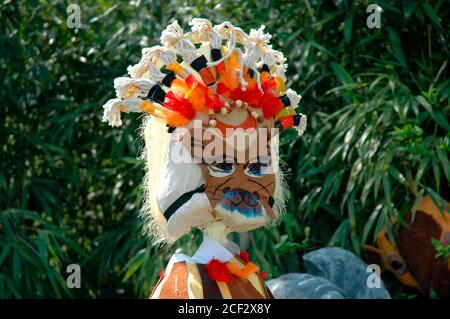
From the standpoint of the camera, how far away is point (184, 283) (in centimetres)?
303

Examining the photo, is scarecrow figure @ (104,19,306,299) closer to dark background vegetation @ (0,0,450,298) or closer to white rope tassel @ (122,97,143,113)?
white rope tassel @ (122,97,143,113)

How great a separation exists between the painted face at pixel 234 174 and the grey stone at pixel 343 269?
1.60 meters

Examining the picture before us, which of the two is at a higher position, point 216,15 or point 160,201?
point 216,15

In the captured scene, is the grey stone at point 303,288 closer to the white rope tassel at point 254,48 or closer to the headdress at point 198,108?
the headdress at point 198,108

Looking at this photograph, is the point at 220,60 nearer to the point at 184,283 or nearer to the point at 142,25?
the point at 184,283

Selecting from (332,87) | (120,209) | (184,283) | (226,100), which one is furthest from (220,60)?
(120,209)

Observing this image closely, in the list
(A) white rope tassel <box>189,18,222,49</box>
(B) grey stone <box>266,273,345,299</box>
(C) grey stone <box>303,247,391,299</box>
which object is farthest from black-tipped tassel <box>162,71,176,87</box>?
(C) grey stone <box>303,247,391,299</box>

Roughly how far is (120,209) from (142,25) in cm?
94

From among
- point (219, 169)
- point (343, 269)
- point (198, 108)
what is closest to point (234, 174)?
point (219, 169)

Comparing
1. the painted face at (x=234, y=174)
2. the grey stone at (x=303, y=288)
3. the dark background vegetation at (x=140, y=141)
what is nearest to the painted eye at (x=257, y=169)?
the painted face at (x=234, y=174)

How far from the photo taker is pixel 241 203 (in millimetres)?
3086

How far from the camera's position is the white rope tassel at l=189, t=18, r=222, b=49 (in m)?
3.14

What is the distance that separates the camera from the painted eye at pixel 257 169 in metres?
3.12

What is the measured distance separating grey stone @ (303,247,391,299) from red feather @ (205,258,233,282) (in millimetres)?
1665
